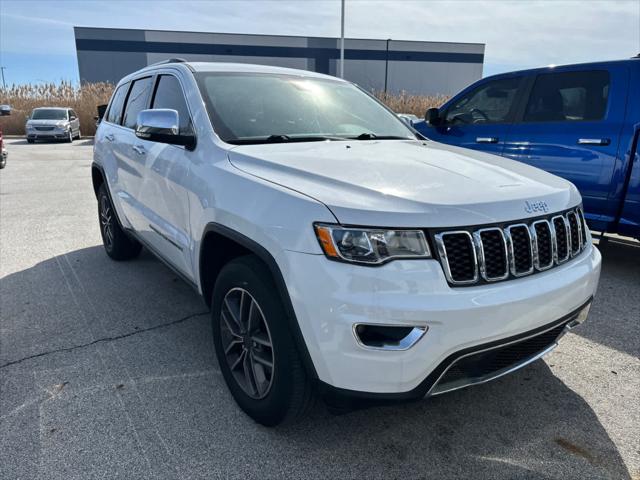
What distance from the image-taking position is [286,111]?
322 centimetres

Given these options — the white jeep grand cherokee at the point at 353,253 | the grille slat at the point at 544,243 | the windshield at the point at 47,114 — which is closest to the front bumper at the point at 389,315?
the white jeep grand cherokee at the point at 353,253

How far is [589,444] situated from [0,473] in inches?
107

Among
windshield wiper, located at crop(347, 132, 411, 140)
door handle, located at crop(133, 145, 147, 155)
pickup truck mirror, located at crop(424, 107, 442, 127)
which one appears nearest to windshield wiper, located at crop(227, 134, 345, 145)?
windshield wiper, located at crop(347, 132, 411, 140)

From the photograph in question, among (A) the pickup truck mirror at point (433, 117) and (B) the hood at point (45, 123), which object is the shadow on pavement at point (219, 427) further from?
(B) the hood at point (45, 123)

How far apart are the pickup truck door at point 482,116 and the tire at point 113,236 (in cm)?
394

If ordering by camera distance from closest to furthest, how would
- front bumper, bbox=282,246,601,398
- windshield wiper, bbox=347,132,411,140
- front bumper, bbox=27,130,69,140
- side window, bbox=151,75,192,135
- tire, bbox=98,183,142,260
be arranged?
1. front bumper, bbox=282,246,601,398
2. side window, bbox=151,75,192,135
3. windshield wiper, bbox=347,132,411,140
4. tire, bbox=98,183,142,260
5. front bumper, bbox=27,130,69,140

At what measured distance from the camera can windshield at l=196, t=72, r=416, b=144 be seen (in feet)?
9.77

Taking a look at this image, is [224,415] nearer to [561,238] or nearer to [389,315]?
[389,315]

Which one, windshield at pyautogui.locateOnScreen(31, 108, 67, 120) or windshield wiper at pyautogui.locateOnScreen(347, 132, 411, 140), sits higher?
windshield wiper at pyautogui.locateOnScreen(347, 132, 411, 140)

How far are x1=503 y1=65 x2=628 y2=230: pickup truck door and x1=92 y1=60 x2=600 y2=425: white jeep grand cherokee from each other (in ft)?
7.69

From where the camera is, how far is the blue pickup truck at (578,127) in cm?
457

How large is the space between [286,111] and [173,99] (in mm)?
854

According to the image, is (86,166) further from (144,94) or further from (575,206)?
(575,206)

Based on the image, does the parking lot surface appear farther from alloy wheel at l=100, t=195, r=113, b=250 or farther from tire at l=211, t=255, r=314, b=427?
alloy wheel at l=100, t=195, r=113, b=250
